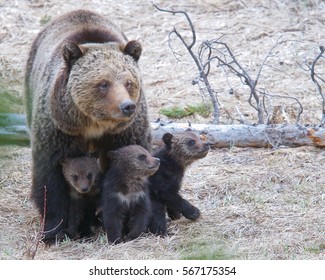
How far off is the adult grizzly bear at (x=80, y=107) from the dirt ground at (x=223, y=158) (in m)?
0.36

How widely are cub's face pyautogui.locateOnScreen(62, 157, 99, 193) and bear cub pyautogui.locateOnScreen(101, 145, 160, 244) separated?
114 millimetres

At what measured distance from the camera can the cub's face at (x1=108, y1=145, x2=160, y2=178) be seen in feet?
19.9

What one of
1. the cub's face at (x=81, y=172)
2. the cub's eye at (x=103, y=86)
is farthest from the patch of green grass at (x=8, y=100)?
the cub's face at (x=81, y=172)

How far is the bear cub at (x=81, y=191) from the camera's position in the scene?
6.13 m

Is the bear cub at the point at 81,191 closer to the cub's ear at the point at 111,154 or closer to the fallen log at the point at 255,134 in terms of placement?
the cub's ear at the point at 111,154

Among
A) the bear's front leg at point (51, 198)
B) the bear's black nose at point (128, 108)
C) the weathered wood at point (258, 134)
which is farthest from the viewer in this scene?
the weathered wood at point (258, 134)

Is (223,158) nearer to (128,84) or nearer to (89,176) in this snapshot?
(89,176)

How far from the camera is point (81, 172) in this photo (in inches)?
241

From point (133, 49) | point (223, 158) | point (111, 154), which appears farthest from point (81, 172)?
point (223, 158)

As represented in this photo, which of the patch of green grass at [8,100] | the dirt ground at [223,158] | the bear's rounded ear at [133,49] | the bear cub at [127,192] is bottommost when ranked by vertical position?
the dirt ground at [223,158]

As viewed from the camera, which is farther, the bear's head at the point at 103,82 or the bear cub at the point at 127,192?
the bear cub at the point at 127,192

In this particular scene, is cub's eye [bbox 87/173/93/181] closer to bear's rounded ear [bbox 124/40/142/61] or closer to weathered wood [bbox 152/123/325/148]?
bear's rounded ear [bbox 124/40/142/61]

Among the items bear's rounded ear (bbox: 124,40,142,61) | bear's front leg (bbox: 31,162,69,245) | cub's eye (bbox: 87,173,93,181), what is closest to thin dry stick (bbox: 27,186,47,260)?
bear's front leg (bbox: 31,162,69,245)

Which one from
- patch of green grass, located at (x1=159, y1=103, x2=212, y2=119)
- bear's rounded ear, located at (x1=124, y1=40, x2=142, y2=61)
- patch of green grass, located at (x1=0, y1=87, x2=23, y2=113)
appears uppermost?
patch of green grass, located at (x1=0, y1=87, x2=23, y2=113)
